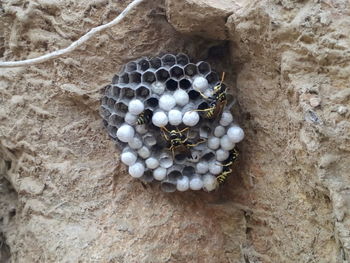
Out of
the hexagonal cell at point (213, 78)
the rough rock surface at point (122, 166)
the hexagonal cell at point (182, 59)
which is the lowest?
the rough rock surface at point (122, 166)

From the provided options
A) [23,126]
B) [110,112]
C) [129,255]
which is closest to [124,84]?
[110,112]

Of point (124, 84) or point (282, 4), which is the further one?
point (124, 84)

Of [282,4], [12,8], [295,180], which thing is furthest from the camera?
[12,8]

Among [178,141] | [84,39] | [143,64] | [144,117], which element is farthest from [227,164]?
[84,39]

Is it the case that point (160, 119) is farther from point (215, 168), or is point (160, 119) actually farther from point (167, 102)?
point (215, 168)

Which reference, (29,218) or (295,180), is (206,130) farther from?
(29,218)

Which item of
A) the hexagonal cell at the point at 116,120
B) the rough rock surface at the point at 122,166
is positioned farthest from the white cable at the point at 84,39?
the hexagonal cell at the point at 116,120

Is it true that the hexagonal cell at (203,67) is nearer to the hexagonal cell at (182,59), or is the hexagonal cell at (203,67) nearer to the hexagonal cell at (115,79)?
the hexagonal cell at (182,59)
